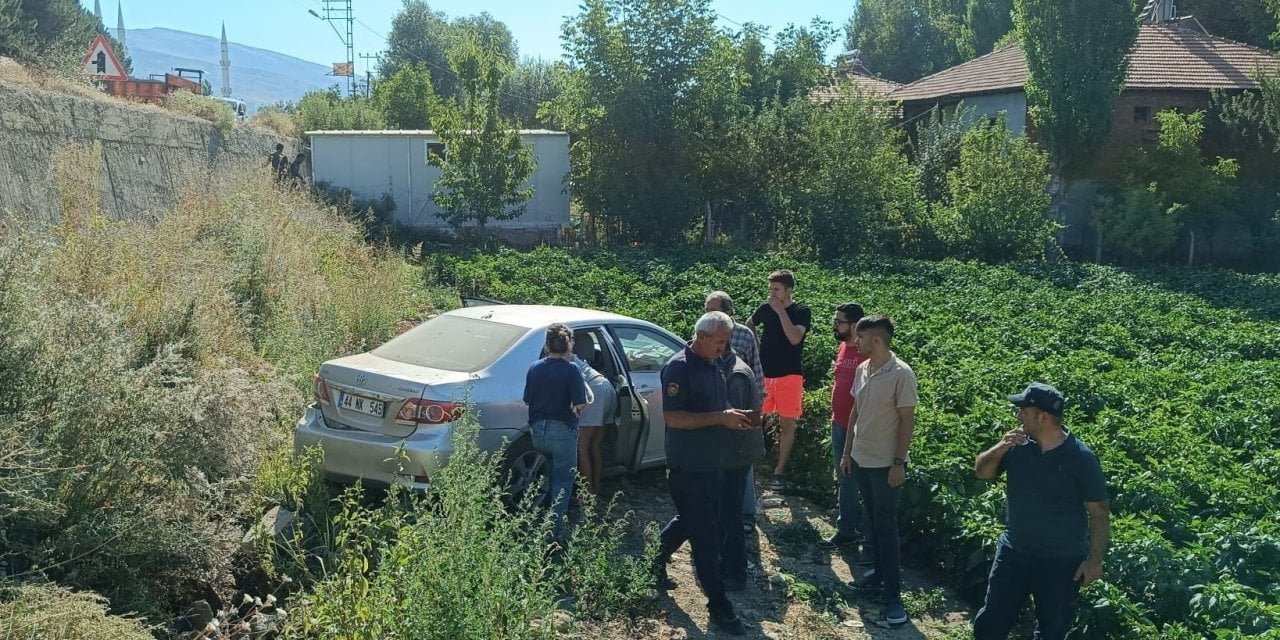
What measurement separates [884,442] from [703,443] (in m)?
1.24

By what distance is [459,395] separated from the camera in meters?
7.07

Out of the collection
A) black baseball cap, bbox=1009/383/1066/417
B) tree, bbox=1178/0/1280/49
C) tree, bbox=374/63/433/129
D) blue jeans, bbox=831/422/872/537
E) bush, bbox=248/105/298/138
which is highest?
tree, bbox=1178/0/1280/49

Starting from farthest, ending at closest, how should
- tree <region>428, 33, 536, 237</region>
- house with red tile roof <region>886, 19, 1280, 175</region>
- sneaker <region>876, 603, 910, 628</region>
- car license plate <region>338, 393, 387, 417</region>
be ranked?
house with red tile roof <region>886, 19, 1280, 175</region> → tree <region>428, 33, 536, 237</region> → car license plate <region>338, 393, 387, 417</region> → sneaker <region>876, 603, 910, 628</region>

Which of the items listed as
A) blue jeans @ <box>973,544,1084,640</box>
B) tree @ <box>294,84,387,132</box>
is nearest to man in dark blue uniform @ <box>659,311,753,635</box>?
blue jeans @ <box>973,544,1084,640</box>

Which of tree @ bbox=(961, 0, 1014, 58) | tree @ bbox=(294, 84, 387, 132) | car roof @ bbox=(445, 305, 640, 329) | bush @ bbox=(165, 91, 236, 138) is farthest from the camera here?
tree @ bbox=(961, 0, 1014, 58)

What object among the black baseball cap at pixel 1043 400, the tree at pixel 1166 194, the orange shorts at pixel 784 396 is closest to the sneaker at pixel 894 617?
the black baseball cap at pixel 1043 400

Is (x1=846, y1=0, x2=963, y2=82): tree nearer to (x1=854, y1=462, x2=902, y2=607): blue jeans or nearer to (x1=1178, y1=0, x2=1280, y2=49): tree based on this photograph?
(x1=1178, y1=0, x2=1280, y2=49): tree

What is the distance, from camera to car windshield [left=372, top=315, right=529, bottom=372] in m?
7.59

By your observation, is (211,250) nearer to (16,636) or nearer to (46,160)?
(46,160)

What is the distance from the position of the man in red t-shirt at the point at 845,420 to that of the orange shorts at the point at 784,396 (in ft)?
3.57

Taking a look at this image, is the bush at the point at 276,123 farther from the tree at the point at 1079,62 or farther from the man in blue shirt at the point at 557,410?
the man in blue shirt at the point at 557,410

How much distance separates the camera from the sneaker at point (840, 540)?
781 centimetres

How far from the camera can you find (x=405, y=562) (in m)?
4.67

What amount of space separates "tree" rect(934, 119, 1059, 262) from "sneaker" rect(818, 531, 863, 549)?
872 inches
